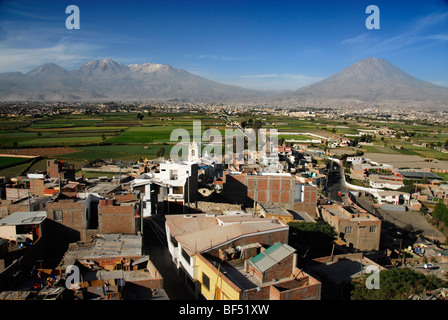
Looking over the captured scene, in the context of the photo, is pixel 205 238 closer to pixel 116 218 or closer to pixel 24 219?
pixel 116 218

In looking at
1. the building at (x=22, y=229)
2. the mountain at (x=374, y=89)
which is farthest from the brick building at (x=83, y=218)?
the mountain at (x=374, y=89)

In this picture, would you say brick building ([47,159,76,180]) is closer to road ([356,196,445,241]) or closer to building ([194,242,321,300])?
building ([194,242,321,300])

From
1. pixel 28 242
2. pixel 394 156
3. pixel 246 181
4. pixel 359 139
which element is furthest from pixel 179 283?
pixel 359 139

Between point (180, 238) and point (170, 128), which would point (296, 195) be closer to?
point (180, 238)

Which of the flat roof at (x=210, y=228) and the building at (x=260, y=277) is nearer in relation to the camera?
the building at (x=260, y=277)

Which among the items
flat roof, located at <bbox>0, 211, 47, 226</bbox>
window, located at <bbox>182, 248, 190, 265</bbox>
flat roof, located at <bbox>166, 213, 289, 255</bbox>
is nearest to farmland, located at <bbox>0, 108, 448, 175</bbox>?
flat roof, located at <bbox>0, 211, 47, 226</bbox>

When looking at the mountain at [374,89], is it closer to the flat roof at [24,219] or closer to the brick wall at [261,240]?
the brick wall at [261,240]
